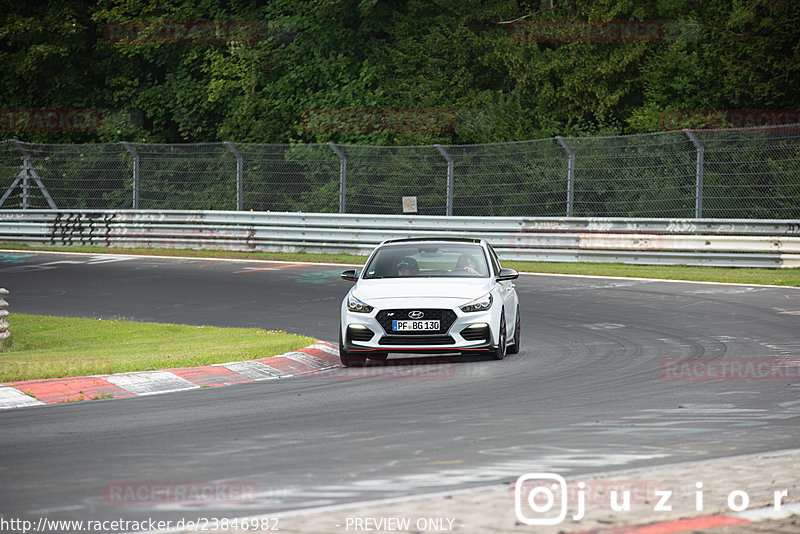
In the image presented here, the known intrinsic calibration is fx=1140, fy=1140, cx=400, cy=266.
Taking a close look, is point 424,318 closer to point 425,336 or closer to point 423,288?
point 425,336

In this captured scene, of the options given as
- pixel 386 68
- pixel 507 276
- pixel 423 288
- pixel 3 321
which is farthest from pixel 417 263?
pixel 386 68

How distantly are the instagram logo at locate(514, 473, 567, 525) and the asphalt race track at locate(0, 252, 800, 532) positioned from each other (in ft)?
0.59

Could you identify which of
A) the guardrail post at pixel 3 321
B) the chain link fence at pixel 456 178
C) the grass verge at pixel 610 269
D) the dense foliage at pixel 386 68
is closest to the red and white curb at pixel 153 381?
the guardrail post at pixel 3 321

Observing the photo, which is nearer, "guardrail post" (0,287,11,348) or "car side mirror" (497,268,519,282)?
"car side mirror" (497,268,519,282)

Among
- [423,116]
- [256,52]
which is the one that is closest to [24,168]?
[256,52]

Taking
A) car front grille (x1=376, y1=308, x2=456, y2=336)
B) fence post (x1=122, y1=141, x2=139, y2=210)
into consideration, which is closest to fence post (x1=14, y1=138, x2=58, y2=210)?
fence post (x1=122, y1=141, x2=139, y2=210)

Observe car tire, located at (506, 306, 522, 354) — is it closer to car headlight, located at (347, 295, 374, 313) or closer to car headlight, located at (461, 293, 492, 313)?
car headlight, located at (461, 293, 492, 313)

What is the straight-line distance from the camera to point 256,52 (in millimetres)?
37375

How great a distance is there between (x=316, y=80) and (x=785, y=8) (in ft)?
49.1

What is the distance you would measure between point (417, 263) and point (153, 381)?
3.80 meters

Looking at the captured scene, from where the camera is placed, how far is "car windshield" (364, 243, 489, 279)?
527 inches

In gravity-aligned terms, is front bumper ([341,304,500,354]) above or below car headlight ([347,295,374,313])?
below

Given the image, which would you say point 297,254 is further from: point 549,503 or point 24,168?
point 549,503

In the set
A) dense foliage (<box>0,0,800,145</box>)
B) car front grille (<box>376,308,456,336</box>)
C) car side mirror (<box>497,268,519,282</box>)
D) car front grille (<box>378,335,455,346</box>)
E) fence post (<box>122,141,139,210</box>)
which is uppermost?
dense foliage (<box>0,0,800,145</box>)
